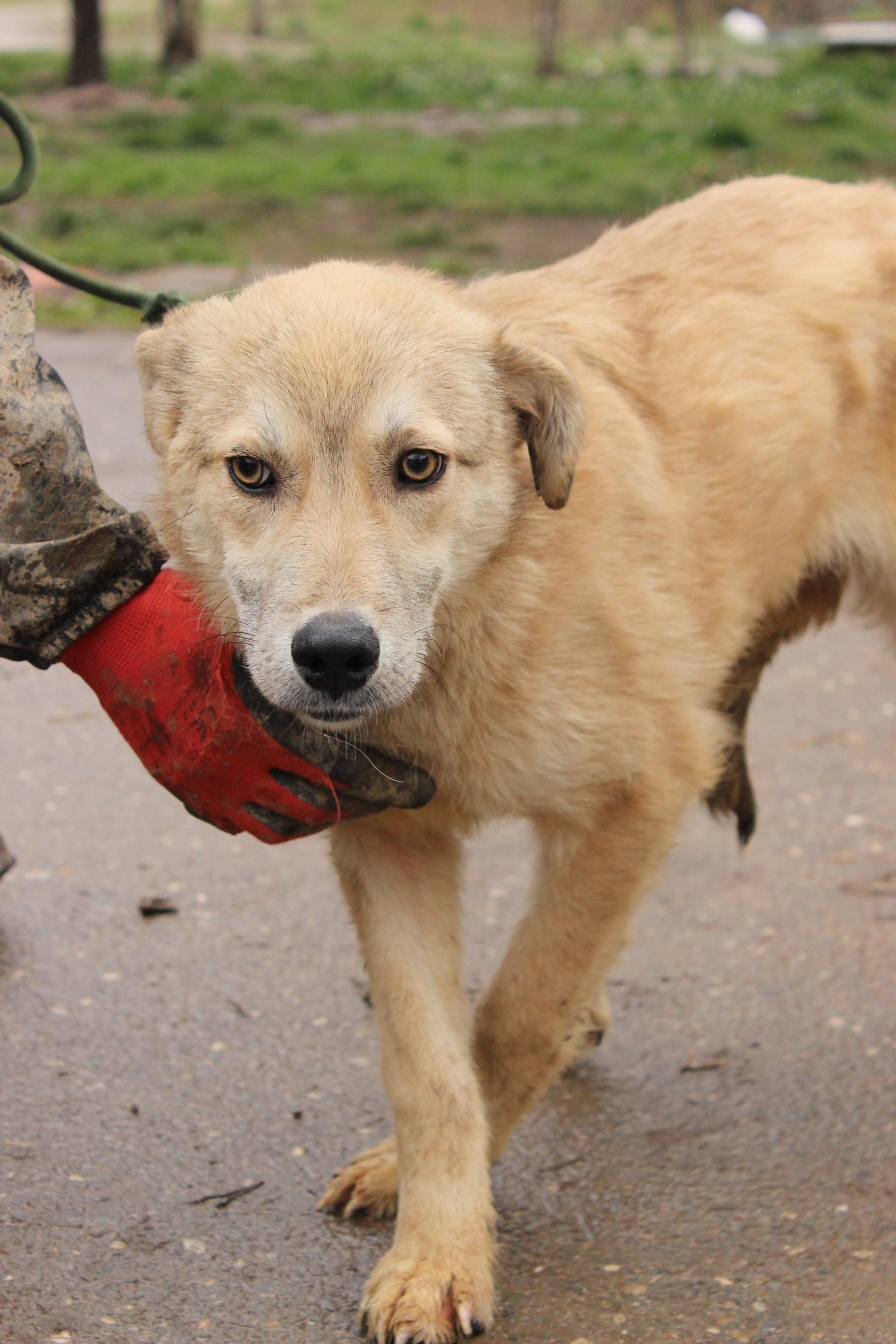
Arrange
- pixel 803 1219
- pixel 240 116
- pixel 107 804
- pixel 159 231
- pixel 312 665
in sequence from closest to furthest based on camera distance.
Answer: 1. pixel 312 665
2. pixel 803 1219
3. pixel 107 804
4. pixel 159 231
5. pixel 240 116

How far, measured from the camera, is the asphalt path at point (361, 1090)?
→ 286 cm

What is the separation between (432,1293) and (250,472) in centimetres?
146

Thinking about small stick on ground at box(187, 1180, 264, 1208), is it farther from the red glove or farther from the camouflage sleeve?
the camouflage sleeve

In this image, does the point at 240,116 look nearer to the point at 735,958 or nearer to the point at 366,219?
the point at 366,219

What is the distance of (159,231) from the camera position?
12.8 m

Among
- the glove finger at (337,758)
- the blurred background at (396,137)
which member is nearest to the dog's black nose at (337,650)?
the glove finger at (337,758)

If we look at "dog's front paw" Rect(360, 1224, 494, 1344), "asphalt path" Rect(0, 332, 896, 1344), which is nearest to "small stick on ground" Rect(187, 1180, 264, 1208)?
"asphalt path" Rect(0, 332, 896, 1344)

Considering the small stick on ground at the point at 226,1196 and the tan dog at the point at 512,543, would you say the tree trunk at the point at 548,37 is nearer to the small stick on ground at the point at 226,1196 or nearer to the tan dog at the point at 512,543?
the tan dog at the point at 512,543

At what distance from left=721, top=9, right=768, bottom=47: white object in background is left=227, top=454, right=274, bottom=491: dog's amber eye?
3348 cm

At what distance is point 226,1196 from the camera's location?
3.15m

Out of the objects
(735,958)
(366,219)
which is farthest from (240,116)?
(735,958)

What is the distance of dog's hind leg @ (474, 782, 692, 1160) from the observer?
3.06 meters

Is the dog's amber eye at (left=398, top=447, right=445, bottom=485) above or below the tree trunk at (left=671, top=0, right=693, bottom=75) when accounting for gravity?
above

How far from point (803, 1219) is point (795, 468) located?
158 cm
